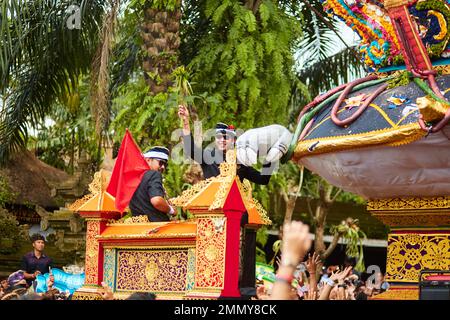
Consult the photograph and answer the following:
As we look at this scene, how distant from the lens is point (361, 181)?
638 centimetres

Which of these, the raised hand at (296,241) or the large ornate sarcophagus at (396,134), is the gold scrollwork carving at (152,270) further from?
the raised hand at (296,241)

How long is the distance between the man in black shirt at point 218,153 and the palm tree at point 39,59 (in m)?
4.35

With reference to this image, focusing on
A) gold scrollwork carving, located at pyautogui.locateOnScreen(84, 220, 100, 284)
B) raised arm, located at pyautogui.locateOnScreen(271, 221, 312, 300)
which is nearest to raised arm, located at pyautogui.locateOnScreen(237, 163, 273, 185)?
gold scrollwork carving, located at pyautogui.locateOnScreen(84, 220, 100, 284)

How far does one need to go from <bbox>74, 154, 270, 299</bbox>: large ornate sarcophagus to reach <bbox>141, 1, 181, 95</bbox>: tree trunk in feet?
13.1

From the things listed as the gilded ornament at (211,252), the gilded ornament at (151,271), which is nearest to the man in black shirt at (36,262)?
the gilded ornament at (151,271)

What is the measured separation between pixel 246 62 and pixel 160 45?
3.77ft

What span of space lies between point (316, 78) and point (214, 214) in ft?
27.6

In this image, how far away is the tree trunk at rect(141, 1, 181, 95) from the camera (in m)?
11.6

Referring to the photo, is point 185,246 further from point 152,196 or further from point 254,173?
point 254,173

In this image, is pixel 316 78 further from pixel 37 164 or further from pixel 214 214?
pixel 214 214

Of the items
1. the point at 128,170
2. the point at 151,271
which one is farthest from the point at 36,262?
the point at 151,271

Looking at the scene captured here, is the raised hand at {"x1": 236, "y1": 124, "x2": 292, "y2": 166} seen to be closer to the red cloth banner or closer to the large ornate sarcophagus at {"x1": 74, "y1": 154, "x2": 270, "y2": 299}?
the large ornate sarcophagus at {"x1": 74, "y1": 154, "x2": 270, "y2": 299}

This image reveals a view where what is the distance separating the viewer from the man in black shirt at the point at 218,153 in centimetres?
704

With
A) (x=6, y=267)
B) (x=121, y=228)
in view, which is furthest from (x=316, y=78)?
(x=121, y=228)
